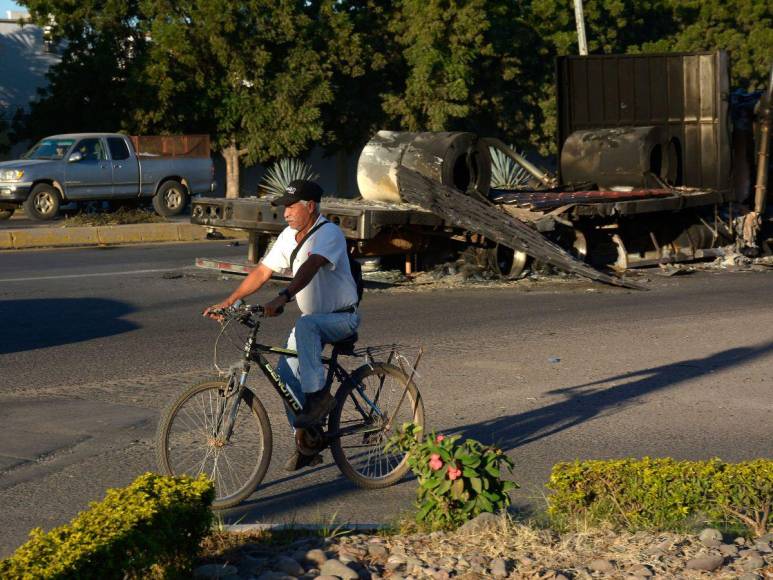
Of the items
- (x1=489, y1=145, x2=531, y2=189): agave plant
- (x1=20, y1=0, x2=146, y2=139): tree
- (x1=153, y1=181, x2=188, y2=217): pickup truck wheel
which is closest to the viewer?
(x1=489, y1=145, x2=531, y2=189): agave plant

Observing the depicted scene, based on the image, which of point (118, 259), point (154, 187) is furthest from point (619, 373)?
point (154, 187)

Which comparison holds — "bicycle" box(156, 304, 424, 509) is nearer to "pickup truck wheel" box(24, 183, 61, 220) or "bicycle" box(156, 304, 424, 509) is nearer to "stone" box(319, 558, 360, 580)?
"stone" box(319, 558, 360, 580)

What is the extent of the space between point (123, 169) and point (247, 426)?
65.3ft

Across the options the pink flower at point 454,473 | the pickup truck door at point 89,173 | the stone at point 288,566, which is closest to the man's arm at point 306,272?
the pink flower at point 454,473

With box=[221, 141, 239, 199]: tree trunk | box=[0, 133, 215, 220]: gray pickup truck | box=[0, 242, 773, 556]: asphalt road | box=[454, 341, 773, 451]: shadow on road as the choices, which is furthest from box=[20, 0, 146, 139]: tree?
box=[454, 341, 773, 451]: shadow on road

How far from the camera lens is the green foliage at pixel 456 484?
5.04m

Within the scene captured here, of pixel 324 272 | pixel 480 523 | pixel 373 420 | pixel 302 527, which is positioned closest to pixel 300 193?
pixel 324 272

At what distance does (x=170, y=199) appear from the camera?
2583 cm

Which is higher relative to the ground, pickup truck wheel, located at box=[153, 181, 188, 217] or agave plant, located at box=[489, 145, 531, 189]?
agave plant, located at box=[489, 145, 531, 189]

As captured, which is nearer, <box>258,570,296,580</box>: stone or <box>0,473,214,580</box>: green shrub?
<box>0,473,214,580</box>: green shrub

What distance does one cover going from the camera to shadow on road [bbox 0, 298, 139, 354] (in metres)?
10.5

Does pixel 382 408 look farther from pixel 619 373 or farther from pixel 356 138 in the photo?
pixel 356 138

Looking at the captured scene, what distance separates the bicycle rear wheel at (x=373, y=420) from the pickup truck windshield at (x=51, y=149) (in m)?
19.0

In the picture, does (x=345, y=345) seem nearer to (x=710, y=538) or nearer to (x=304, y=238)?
(x=304, y=238)
